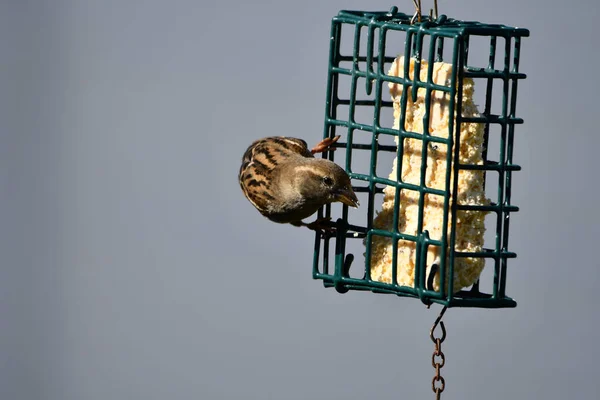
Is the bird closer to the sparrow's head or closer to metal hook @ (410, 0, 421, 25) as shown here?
the sparrow's head

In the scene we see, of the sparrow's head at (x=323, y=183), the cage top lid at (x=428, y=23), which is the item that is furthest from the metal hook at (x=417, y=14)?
the sparrow's head at (x=323, y=183)

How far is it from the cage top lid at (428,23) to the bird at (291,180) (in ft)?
2.37

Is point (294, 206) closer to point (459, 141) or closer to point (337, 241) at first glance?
point (337, 241)

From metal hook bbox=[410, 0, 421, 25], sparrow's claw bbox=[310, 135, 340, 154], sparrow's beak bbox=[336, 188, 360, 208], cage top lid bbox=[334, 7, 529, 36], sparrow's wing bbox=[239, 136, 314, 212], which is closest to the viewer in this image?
cage top lid bbox=[334, 7, 529, 36]

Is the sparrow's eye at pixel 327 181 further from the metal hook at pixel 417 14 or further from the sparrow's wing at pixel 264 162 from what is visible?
the metal hook at pixel 417 14

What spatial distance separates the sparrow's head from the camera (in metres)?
6.08

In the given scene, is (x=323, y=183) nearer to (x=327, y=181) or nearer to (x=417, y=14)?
(x=327, y=181)

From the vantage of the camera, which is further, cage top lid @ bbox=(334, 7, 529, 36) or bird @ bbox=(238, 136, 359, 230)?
bird @ bbox=(238, 136, 359, 230)

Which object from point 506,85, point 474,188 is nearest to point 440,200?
point 474,188

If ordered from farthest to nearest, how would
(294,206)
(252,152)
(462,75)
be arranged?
(252,152) → (294,206) → (462,75)

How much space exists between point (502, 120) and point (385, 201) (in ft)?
2.75

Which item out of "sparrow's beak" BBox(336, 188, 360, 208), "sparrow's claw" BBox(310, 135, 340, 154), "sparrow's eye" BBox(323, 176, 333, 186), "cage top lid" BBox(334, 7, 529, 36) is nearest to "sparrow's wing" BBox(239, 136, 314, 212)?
"sparrow's claw" BBox(310, 135, 340, 154)

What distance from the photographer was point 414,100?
571 cm

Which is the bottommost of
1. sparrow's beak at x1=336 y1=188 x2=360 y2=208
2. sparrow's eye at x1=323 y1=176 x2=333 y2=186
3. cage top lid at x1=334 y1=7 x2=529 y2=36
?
sparrow's beak at x1=336 y1=188 x2=360 y2=208
